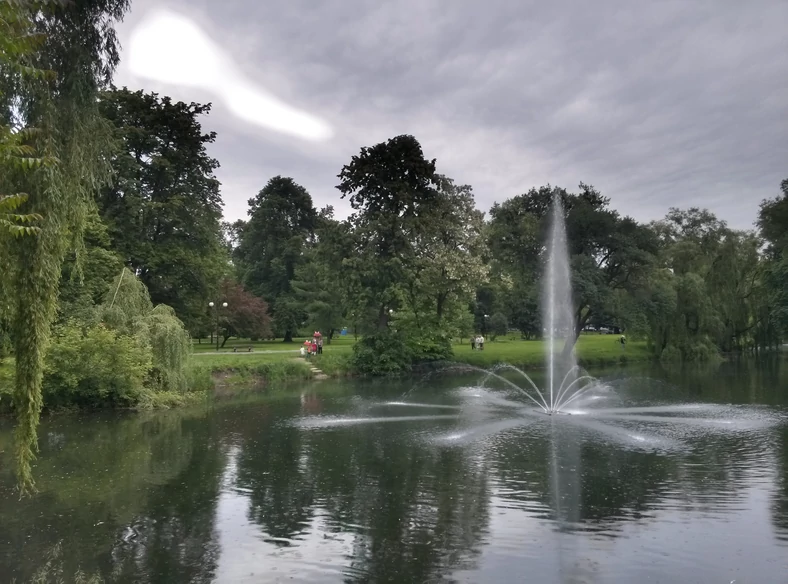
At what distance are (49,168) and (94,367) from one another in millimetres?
16520

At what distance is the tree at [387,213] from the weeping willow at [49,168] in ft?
92.9

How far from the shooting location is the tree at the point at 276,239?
59781 millimetres

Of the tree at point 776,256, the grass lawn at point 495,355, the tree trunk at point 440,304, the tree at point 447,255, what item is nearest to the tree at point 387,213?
the tree at point 447,255

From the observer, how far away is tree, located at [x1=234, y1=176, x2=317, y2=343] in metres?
59.8

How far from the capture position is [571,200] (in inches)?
1866

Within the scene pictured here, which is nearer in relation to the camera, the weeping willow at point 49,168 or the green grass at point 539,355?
the weeping willow at point 49,168

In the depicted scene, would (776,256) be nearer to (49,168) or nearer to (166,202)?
(166,202)

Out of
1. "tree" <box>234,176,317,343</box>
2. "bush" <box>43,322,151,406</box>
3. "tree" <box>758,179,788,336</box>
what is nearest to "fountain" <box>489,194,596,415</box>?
Answer: "tree" <box>758,179,788,336</box>

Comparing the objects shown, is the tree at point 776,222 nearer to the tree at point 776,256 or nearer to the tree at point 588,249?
the tree at point 776,256

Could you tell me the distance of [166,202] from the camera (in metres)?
34.2

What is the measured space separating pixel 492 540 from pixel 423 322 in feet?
103

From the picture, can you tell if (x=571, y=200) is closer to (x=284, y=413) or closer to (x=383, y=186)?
(x=383, y=186)

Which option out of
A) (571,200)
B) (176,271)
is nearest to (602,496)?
(176,271)

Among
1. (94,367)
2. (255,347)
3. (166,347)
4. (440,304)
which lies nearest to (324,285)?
(255,347)
